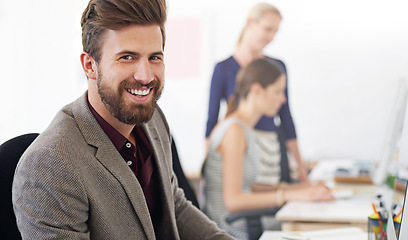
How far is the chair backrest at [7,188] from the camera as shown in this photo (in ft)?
4.41

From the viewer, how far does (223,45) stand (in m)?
4.49

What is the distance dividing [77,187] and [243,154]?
8.18 feet

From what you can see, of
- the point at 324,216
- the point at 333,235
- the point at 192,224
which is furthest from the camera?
the point at 324,216

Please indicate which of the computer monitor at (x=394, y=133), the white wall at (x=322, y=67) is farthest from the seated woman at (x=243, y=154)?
the computer monitor at (x=394, y=133)

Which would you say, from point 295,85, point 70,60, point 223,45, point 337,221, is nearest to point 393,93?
point 295,85

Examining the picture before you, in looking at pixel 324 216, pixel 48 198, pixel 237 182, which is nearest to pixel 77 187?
pixel 48 198

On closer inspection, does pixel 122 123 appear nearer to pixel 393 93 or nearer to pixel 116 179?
pixel 116 179

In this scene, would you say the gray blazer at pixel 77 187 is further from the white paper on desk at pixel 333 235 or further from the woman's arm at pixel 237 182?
the woman's arm at pixel 237 182

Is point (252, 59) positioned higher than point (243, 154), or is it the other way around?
point (252, 59)

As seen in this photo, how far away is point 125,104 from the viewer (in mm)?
1438

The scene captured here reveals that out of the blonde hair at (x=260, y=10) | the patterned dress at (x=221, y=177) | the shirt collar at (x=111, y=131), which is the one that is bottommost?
the patterned dress at (x=221, y=177)

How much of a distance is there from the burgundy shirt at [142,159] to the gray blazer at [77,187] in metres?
0.06

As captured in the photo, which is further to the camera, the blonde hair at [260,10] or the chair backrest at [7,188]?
the blonde hair at [260,10]

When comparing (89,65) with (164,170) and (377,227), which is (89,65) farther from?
(377,227)
